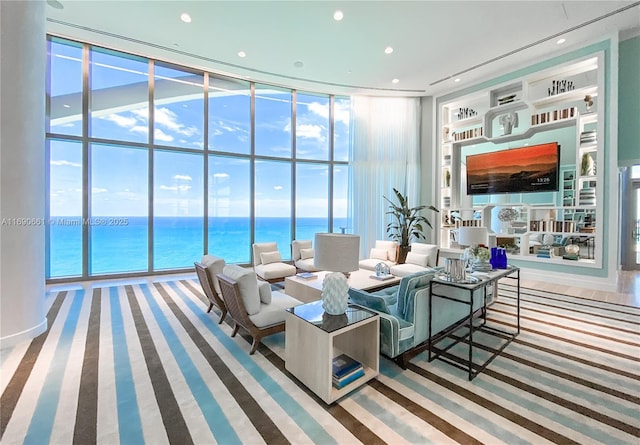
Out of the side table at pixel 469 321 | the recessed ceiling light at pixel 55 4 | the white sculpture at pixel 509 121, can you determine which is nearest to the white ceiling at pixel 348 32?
the recessed ceiling light at pixel 55 4

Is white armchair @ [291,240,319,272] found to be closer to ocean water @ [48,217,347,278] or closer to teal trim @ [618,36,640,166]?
ocean water @ [48,217,347,278]

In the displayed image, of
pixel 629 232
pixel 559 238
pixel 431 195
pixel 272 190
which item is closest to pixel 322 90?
pixel 272 190

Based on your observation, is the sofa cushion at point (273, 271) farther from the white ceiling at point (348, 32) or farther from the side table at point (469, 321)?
the white ceiling at point (348, 32)

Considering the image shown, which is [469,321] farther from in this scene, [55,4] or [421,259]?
[55,4]

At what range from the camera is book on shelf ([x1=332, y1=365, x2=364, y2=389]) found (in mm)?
2006

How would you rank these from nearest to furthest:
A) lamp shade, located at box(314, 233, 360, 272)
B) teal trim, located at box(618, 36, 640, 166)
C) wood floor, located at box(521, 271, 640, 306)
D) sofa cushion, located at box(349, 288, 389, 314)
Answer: lamp shade, located at box(314, 233, 360, 272)
sofa cushion, located at box(349, 288, 389, 314)
wood floor, located at box(521, 271, 640, 306)
teal trim, located at box(618, 36, 640, 166)

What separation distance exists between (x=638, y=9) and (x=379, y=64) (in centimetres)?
384

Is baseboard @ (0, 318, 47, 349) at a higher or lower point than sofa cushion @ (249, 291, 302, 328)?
lower

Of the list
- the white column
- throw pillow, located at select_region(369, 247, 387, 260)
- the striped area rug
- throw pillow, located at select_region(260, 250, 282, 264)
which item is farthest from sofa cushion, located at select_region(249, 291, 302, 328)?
throw pillow, located at select_region(369, 247, 387, 260)

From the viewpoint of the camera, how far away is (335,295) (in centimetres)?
219

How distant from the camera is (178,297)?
441 centimetres

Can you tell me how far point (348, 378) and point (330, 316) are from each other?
455 millimetres

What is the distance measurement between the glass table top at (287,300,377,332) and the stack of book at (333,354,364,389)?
369mm

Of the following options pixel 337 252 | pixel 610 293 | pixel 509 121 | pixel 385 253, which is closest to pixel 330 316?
pixel 337 252
